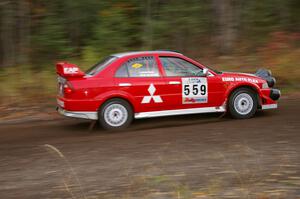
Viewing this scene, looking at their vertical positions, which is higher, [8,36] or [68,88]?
[8,36]

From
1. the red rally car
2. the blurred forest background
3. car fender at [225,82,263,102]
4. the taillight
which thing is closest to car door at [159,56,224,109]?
the red rally car

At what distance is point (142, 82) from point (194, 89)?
3.65 ft

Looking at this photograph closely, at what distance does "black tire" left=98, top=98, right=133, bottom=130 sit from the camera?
10477mm

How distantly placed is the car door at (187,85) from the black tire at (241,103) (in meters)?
0.33

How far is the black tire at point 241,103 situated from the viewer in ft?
36.5

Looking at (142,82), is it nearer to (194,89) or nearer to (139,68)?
(139,68)

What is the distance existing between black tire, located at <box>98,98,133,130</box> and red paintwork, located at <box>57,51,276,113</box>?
105 mm

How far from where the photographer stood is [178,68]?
10.9m

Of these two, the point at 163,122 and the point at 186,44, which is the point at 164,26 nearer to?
the point at 186,44

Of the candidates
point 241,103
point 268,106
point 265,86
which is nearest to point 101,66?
point 241,103

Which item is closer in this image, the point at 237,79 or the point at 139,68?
the point at 139,68

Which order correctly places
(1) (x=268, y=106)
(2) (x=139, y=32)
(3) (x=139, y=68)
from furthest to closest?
(2) (x=139, y=32), (1) (x=268, y=106), (3) (x=139, y=68)

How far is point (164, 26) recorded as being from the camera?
19078 mm

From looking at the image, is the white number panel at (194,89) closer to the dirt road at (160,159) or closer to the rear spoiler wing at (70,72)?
the dirt road at (160,159)
